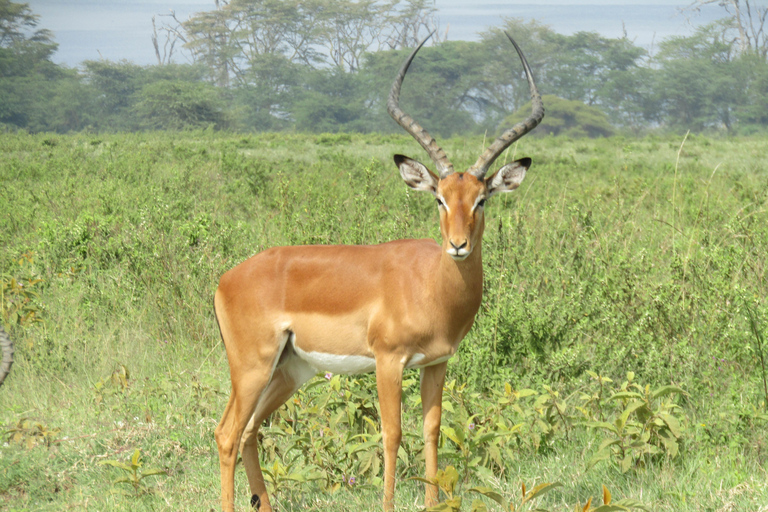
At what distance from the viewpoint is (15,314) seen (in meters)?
6.15

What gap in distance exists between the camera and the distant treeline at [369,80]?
190 ft

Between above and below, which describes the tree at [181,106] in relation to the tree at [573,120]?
above

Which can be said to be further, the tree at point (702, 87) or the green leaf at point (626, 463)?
the tree at point (702, 87)

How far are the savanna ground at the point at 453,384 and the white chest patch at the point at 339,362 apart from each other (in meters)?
0.43

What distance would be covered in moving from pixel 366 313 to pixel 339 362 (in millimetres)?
288

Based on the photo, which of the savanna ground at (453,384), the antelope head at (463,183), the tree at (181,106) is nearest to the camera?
the antelope head at (463,183)

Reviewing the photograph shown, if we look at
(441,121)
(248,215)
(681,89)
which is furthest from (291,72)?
(248,215)

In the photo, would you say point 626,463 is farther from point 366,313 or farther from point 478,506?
point 366,313

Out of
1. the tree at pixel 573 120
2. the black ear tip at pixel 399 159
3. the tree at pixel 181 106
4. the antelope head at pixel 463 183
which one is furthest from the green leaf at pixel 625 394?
the tree at pixel 573 120

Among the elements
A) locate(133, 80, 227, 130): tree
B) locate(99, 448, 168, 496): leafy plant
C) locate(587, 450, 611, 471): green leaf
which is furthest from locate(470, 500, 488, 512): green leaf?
locate(133, 80, 227, 130): tree

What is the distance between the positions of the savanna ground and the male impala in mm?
315

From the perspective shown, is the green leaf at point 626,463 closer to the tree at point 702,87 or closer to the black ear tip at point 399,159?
the black ear tip at point 399,159

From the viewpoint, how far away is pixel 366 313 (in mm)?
3529

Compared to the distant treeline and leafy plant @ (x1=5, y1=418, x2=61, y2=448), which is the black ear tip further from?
the distant treeline
